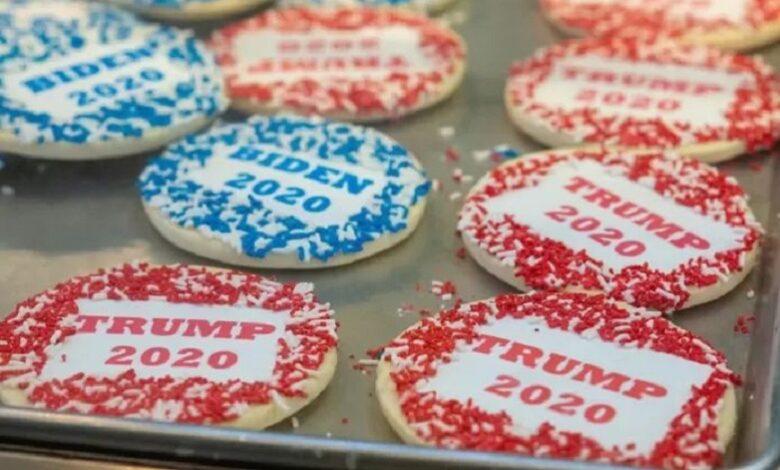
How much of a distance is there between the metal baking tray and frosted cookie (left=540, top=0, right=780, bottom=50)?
0.04 metres

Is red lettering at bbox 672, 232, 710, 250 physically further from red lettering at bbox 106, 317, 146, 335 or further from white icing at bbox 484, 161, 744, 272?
red lettering at bbox 106, 317, 146, 335

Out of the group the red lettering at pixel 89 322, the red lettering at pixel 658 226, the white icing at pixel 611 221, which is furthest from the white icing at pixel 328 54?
the red lettering at pixel 89 322

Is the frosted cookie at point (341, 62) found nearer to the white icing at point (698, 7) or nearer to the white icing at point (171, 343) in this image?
the white icing at point (698, 7)

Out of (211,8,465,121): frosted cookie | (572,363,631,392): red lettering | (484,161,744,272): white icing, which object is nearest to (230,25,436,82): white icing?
(211,8,465,121): frosted cookie

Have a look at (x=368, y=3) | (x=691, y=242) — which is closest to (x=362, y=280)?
(x=691, y=242)

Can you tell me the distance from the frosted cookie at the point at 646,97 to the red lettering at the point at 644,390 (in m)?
0.54

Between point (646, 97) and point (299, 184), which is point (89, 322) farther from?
point (646, 97)

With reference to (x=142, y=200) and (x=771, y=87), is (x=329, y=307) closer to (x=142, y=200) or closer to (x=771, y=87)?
(x=142, y=200)

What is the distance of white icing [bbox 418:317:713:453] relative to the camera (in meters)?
1.07

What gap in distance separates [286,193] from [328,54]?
43 centimetres

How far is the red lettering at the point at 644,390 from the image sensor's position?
43.8 inches

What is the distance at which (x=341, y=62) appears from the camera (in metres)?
1.82

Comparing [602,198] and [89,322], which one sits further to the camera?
[602,198]

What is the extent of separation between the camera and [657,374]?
3.76 ft
